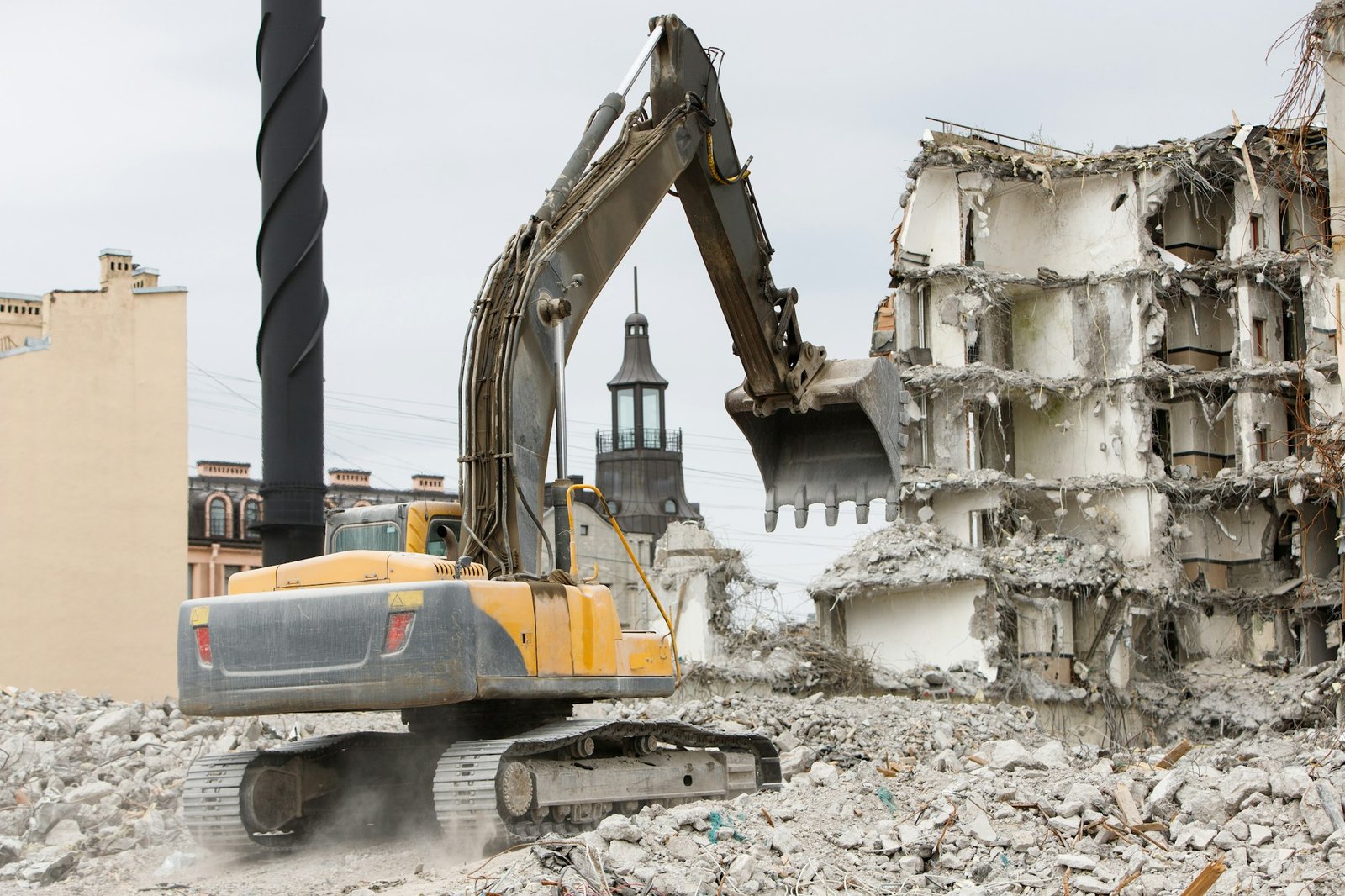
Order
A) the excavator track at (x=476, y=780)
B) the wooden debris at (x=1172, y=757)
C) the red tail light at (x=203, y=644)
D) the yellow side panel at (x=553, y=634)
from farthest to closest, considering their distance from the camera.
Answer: the wooden debris at (x=1172, y=757) → the red tail light at (x=203, y=644) → the yellow side panel at (x=553, y=634) → the excavator track at (x=476, y=780)

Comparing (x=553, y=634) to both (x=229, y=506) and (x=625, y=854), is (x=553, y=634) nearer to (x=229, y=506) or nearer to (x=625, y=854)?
(x=625, y=854)

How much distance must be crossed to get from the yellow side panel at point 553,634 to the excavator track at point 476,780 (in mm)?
459

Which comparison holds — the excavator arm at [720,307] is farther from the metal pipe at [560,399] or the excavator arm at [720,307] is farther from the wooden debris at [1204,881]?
the wooden debris at [1204,881]

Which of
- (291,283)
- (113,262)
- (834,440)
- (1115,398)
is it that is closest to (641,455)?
(1115,398)

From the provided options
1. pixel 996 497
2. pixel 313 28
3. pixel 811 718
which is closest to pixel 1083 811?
pixel 811 718

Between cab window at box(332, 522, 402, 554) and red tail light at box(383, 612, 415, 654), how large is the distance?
143cm

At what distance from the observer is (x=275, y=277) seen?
20.0 m

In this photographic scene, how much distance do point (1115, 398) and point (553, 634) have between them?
109 ft

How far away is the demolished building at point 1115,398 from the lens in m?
39.4

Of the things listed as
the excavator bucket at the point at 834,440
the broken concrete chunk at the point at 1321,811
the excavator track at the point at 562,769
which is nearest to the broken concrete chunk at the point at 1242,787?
the broken concrete chunk at the point at 1321,811

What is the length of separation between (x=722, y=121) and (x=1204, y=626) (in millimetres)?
Answer: 32099

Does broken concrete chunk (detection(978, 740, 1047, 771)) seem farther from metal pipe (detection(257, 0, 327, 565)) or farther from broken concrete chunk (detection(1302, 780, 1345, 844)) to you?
metal pipe (detection(257, 0, 327, 565))

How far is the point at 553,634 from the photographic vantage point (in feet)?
35.3

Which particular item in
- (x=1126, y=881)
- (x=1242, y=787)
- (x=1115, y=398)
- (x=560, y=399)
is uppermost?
(x=1115, y=398)
